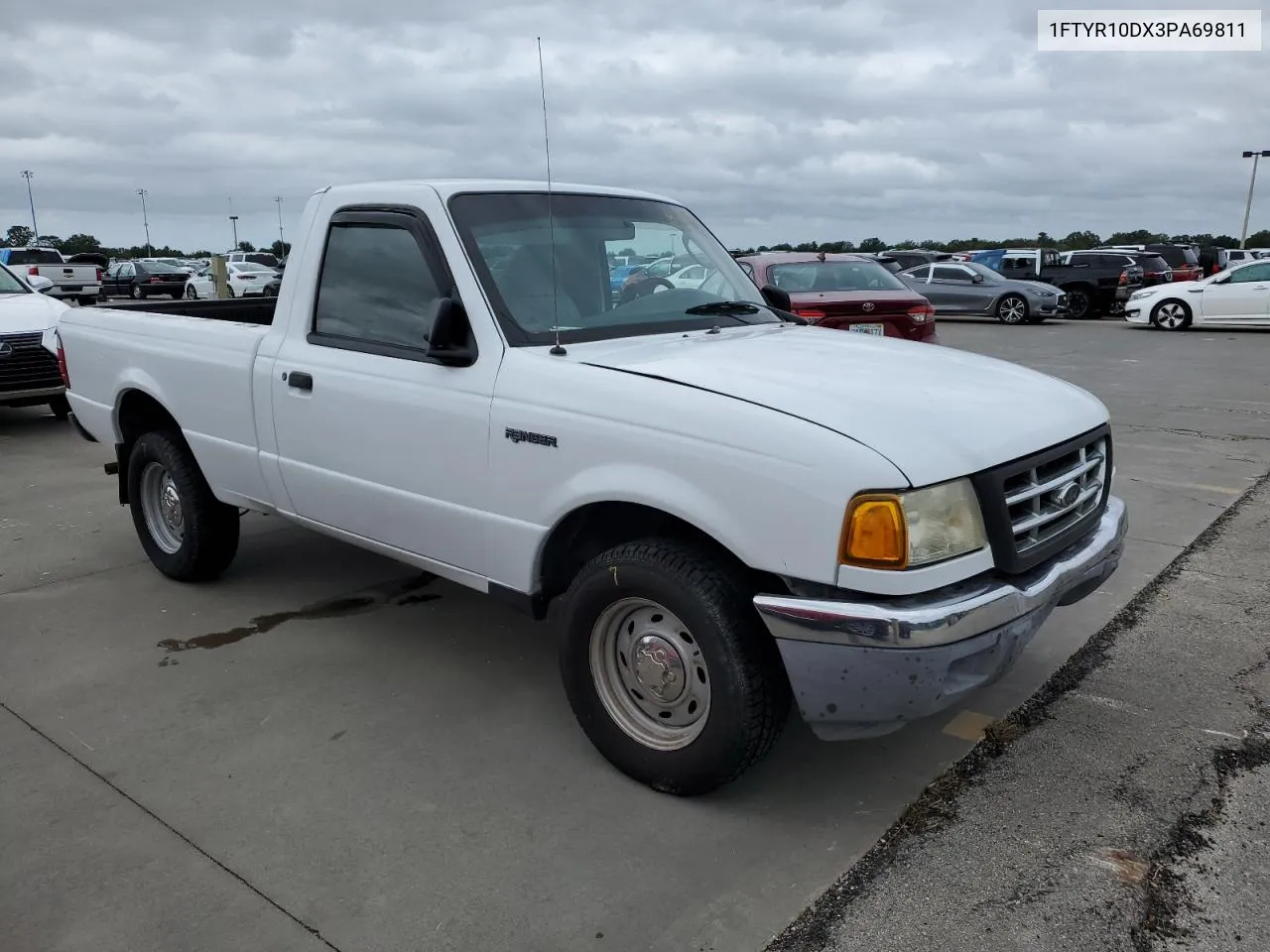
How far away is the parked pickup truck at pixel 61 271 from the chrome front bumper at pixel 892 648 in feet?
104

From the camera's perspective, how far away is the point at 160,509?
543 centimetres

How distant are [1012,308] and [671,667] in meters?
22.4

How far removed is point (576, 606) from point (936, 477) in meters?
1.19

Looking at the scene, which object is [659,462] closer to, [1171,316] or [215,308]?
[215,308]

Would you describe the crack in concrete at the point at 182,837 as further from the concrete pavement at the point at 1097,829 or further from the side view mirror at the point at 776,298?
the side view mirror at the point at 776,298

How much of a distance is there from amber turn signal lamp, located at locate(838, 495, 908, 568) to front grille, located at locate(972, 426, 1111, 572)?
32 cm

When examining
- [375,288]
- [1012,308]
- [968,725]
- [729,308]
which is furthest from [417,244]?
[1012,308]

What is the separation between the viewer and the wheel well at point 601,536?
10.1ft

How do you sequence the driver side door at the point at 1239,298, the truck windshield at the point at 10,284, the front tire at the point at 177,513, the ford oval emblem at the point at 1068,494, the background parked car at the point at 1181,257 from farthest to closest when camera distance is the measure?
the background parked car at the point at 1181,257, the driver side door at the point at 1239,298, the truck windshield at the point at 10,284, the front tire at the point at 177,513, the ford oval emblem at the point at 1068,494

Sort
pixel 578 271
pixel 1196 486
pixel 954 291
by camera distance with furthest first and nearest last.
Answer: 1. pixel 954 291
2. pixel 1196 486
3. pixel 578 271

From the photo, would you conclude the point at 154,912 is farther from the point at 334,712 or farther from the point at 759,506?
the point at 759,506

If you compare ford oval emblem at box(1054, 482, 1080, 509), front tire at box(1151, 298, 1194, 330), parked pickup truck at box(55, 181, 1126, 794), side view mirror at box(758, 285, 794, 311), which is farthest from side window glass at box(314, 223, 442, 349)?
front tire at box(1151, 298, 1194, 330)

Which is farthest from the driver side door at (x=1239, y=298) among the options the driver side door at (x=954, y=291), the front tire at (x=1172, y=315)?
the driver side door at (x=954, y=291)

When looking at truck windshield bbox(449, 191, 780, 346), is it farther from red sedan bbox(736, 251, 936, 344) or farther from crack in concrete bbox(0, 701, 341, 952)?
red sedan bbox(736, 251, 936, 344)
